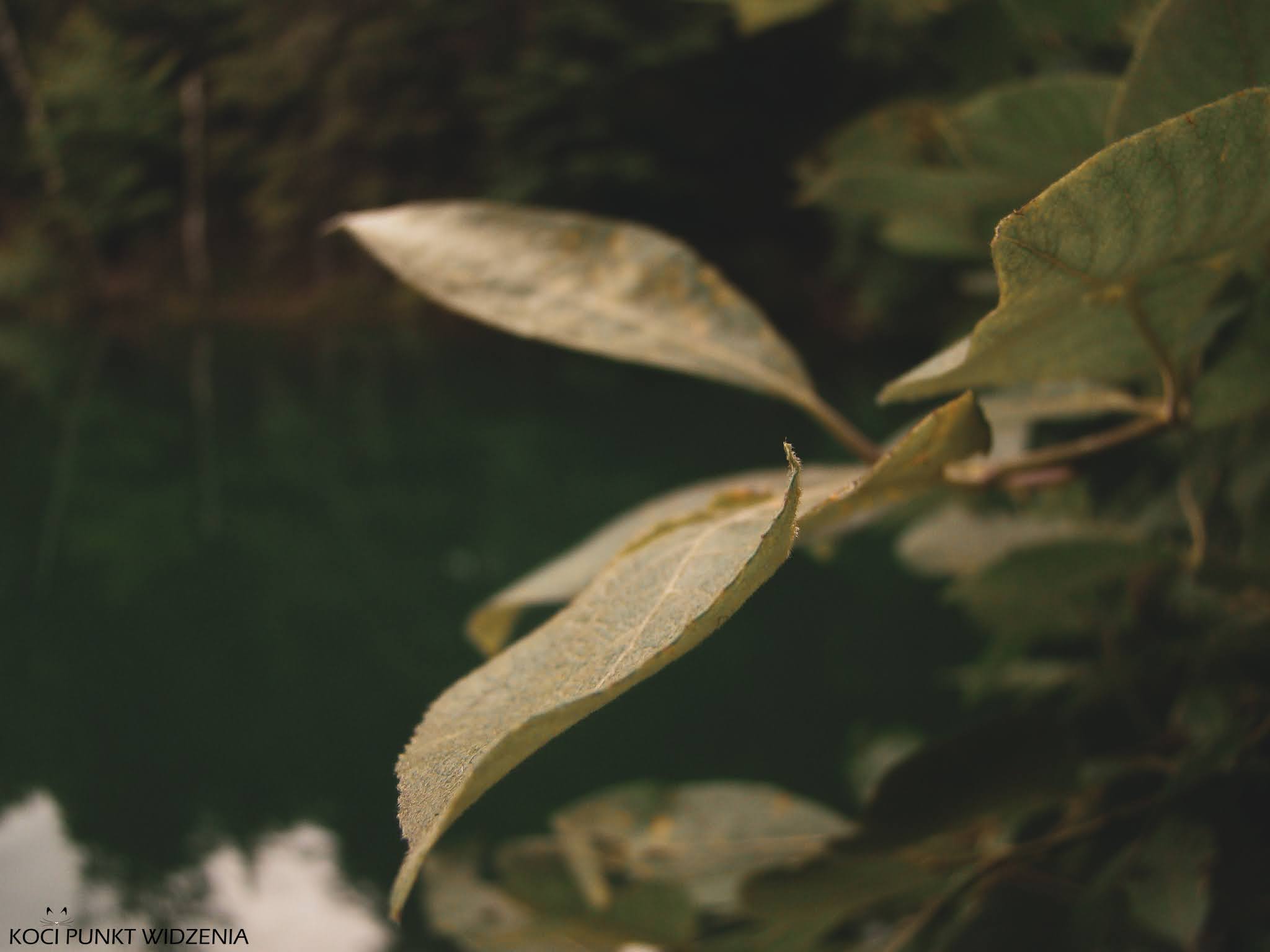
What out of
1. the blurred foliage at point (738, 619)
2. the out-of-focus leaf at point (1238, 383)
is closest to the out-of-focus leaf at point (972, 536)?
the blurred foliage at point (738, 619)

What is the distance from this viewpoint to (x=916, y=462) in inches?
5.1

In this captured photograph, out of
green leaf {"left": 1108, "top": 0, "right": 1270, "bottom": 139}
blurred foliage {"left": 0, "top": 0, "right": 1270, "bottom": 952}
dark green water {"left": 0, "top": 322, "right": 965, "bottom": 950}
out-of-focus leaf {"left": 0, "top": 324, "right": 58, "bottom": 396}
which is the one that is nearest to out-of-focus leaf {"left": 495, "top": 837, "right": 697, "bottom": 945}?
blurred foliage {"left": 0, "top": 0, "right": 1270, "bottom": 952}

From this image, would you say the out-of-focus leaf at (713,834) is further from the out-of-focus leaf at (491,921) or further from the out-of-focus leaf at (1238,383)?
the out-of-focus leaf at (1238,383)

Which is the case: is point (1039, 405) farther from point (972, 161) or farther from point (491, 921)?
point (491, 921)

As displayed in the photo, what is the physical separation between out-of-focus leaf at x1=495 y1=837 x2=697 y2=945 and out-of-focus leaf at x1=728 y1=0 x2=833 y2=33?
8.8 inches

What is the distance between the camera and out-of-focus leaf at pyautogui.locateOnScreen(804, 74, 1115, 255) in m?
0.16

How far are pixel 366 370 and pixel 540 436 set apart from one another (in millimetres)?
1229

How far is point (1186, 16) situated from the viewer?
123mm

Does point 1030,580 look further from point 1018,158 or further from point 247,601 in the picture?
point 247,601

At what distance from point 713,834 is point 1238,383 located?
171 mm

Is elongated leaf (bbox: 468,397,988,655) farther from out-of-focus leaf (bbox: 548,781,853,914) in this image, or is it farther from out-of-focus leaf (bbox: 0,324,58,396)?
out-of-focus leaf (bbox: 0,324,58,396)

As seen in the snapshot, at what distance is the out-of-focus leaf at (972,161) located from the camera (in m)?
0.16

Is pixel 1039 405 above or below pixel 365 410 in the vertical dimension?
above

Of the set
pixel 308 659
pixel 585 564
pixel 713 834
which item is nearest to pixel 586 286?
pixel 585 564
